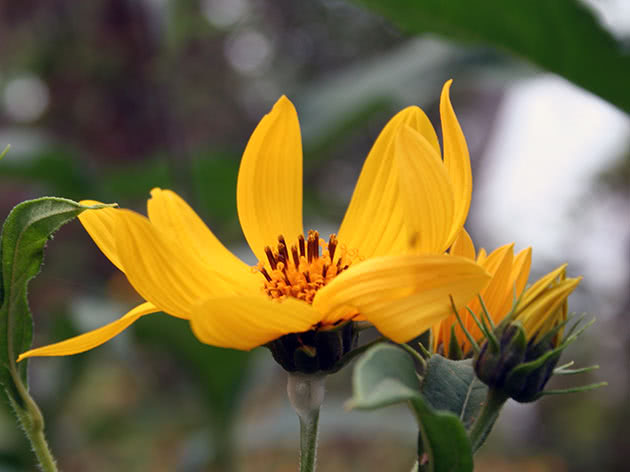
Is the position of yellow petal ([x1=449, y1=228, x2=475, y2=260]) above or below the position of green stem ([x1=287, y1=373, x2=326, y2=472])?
above

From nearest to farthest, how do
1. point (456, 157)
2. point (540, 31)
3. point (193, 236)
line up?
point (456, 157) → point (193, 236) → point (540, 31)

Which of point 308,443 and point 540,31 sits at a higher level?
point 540,31

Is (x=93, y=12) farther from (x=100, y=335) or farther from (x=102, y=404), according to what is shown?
(x=100, y=335)

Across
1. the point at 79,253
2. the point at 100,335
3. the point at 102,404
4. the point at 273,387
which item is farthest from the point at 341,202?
the point at 100,335

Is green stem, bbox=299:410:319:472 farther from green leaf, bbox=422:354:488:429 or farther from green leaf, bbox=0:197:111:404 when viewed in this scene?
green leaf, bbox=0:197:111:404

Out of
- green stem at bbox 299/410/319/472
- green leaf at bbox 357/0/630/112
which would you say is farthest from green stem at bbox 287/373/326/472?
green leaf at bbox 357/0/630/112

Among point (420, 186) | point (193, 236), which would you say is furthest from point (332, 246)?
point (420, 186)

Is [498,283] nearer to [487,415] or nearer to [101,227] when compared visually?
[487,415]
